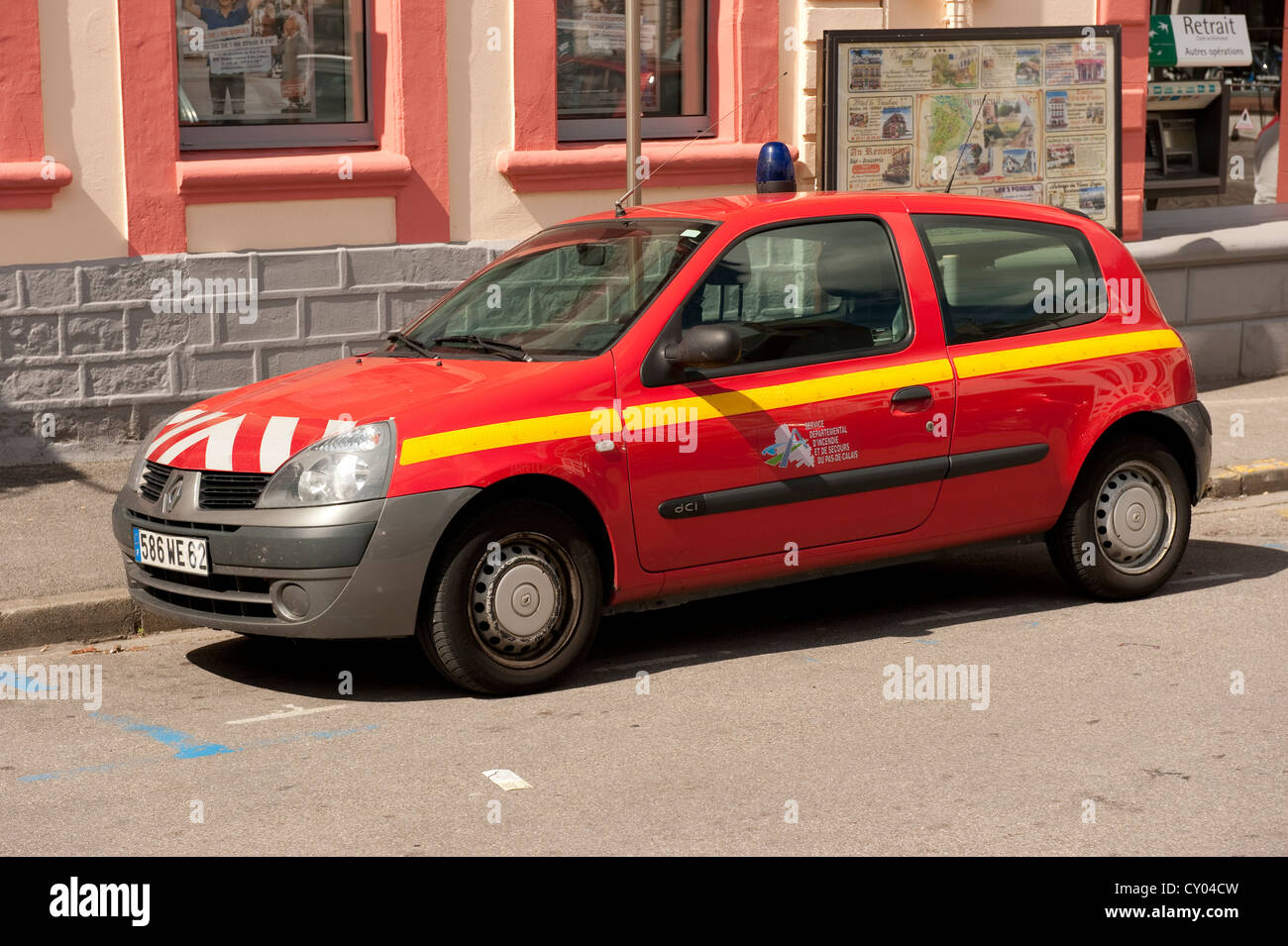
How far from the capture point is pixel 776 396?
649 cm

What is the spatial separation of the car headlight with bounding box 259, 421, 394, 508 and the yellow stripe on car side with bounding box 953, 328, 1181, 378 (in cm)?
→ 238

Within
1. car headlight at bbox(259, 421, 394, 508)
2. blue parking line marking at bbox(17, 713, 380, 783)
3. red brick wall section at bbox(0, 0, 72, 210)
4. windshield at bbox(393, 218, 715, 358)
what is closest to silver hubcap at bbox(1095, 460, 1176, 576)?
windshield at bbox(393, 218, 715, 358)

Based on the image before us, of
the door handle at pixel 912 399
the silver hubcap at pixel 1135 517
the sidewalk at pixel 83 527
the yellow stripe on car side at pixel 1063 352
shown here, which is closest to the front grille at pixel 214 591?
the sidewalk at pixel 83 527

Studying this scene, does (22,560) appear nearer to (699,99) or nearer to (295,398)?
(295,398)

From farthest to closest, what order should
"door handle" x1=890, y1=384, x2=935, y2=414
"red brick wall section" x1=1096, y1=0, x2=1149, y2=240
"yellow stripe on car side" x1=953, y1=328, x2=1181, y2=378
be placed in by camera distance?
"red brick wall section" x1=1096, y1=0, x2=1149, y2=240 < "yellow stripe on car side" x1=953, y1=328, x2=1181, y2=378 < "door handle" x1=890, y1=384, x2=935, y2=414

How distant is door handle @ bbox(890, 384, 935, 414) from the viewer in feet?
22.1

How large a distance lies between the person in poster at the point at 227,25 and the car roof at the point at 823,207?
4351mm

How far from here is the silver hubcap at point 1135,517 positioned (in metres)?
7.46

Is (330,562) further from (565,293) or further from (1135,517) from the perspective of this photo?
(1135,517)

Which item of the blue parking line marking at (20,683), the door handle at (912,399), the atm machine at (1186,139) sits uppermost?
the atm machine at (1186,139)

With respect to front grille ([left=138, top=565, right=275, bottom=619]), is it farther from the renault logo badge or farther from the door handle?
the door handle

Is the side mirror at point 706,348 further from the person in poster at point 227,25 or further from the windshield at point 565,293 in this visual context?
the person in poster at point 227,25
